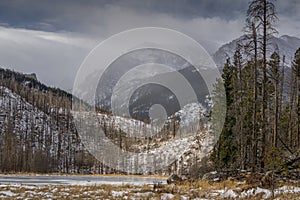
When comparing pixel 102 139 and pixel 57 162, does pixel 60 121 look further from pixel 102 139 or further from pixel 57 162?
pixel 57 162

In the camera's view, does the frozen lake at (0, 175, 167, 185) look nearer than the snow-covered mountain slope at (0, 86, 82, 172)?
Yes

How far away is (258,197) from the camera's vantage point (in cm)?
1366

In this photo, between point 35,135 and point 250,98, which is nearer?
point 250,98

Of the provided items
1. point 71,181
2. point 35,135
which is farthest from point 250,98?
point 35,135

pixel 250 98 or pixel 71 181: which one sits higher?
pixel 250 98

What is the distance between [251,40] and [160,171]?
252ft

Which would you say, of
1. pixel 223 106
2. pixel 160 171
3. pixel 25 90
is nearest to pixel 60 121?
pixel 25 90

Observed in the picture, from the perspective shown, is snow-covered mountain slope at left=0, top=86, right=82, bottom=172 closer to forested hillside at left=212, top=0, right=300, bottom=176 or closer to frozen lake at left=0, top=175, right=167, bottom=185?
frozen lake at left=0, top=175, right=167, bottom=185

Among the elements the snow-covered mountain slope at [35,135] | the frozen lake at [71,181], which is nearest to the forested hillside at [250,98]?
the frozen lake at [71,181]

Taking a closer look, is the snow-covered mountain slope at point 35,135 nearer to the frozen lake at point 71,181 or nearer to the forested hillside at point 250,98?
the frozen lake at point 71,181

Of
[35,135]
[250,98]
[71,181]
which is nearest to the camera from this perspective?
[250,98]

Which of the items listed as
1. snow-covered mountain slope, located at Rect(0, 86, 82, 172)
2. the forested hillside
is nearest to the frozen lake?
the forested hillside

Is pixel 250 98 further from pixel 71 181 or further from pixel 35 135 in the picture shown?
pixel 35 135

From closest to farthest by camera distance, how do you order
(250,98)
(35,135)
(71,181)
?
(250,98) → (71,181) → (35,135)
